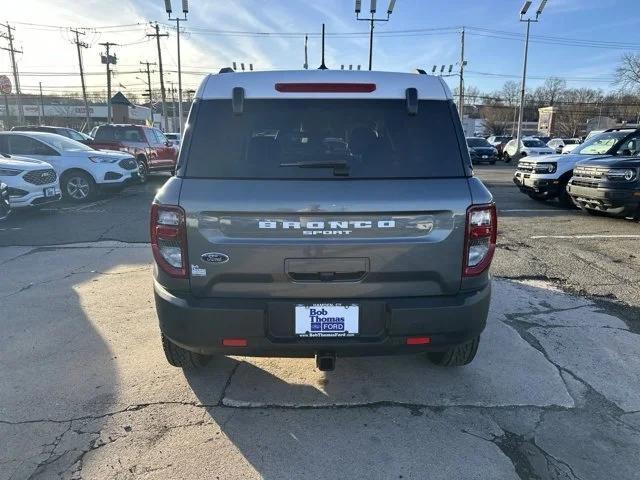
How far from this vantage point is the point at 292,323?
256 cm

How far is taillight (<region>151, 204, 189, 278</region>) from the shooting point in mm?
2516

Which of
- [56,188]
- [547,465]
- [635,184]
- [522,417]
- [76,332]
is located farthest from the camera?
[56,188]

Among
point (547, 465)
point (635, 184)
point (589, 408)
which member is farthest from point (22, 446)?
point (635, 184)

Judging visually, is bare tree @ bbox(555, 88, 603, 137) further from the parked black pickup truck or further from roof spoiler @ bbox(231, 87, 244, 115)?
roof spoiler @ bbox(231, 87, 244, 115)

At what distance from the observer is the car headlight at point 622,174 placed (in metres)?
8.48

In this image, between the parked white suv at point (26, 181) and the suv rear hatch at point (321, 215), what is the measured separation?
8.12 m

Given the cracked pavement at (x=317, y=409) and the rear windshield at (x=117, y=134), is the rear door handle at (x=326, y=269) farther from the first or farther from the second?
the rear windshield at (x=117, y=134)

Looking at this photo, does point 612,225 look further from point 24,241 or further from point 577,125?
point 577,125

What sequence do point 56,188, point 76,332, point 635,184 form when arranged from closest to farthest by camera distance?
point 76,332 < point 635,184 < point 56,188

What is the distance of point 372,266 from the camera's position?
2.53 m

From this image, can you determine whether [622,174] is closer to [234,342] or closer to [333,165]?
[333,165]

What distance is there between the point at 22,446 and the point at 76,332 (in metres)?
1.64

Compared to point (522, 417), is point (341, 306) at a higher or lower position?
higher

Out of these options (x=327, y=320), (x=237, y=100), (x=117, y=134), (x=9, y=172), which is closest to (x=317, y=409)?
(x=327, y=320)
